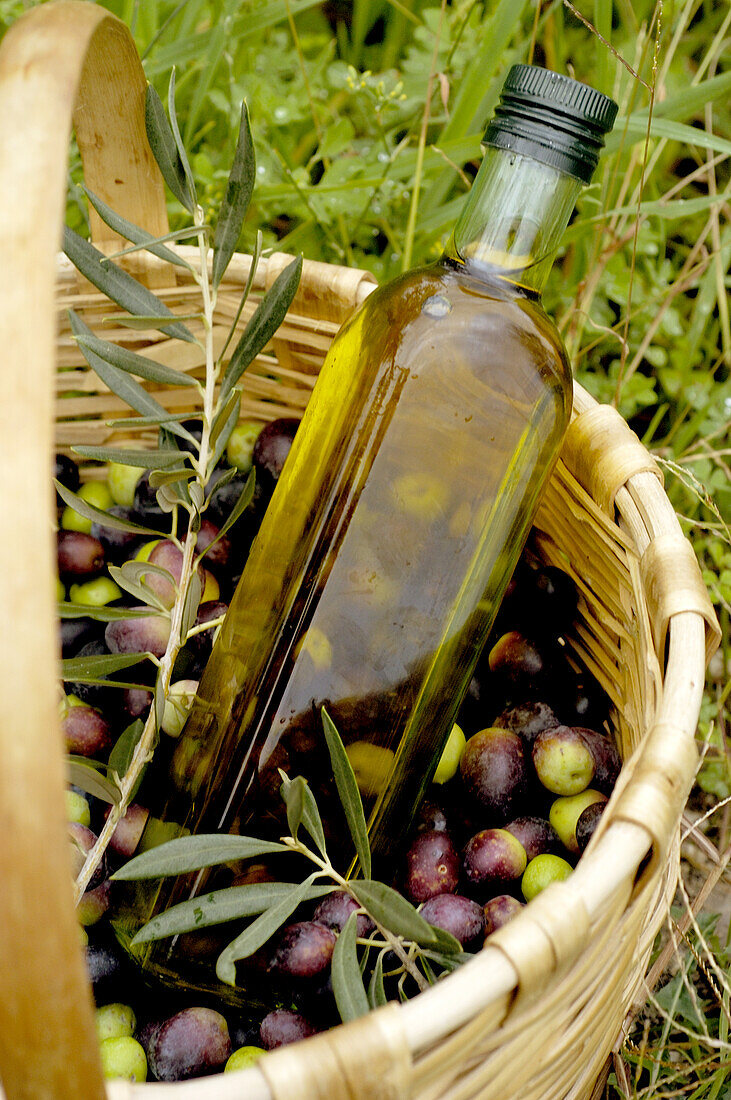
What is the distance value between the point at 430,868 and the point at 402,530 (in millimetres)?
275

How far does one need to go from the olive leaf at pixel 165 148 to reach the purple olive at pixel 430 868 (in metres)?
0.56

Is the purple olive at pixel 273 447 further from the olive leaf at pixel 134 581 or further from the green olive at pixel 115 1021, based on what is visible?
the green olive at pixel 115 1021

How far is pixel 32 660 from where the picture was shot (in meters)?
0.31

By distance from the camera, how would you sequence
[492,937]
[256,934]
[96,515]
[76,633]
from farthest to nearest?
[76,633] < [96,515] < [256,934] < [492,937]

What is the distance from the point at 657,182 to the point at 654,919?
3.82 ft

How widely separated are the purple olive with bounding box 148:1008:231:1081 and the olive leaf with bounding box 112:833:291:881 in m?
0.14

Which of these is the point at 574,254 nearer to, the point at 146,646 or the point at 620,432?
the point at 620,432

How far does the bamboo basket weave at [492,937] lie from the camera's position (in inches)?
12.2

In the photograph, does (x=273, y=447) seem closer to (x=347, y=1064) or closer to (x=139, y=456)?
(x=139, y=456)

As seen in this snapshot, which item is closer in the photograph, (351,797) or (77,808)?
(351,797)

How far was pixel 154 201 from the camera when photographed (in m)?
0.84

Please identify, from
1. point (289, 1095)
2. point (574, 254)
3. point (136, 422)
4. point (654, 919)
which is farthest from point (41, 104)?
point (574, 254)

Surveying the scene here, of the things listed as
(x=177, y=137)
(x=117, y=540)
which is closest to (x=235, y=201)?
(x=177, y=137)

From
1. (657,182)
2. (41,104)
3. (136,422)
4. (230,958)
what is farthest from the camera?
(657,182)
